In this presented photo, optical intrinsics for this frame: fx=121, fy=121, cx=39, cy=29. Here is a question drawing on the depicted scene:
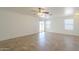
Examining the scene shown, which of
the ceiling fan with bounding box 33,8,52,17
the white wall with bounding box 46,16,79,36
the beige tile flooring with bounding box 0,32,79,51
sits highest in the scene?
the ceiling fan with bounding box 33,8,52,17

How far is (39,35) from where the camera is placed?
2.44m

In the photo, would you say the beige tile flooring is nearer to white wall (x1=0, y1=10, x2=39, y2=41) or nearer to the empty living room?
the empty living room

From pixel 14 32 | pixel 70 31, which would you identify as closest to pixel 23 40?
pixel 14 32

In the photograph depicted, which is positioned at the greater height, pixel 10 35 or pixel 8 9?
pixel 8 9

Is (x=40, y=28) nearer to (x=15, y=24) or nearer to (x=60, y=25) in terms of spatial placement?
(x=60, y=25)

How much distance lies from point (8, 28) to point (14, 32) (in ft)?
0.48

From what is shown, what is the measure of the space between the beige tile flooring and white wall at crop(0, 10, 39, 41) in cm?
10

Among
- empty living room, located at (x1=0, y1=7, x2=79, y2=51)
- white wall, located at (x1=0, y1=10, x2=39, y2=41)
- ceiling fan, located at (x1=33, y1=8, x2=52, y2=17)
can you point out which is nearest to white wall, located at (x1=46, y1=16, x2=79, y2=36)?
empty living room, located at (x1=0, y1=7, x2=79, y2=51)

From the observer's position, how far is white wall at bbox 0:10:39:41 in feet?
7.84

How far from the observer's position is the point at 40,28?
2.46 metres

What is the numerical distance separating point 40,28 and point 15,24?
507 mm

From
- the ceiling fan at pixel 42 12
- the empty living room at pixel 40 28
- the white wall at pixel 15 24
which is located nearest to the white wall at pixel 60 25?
the empty living room at pixel 40 28
